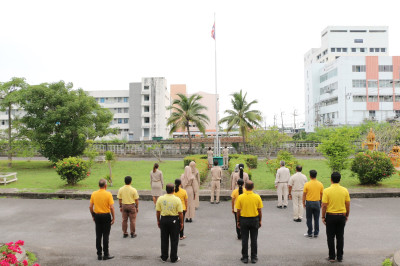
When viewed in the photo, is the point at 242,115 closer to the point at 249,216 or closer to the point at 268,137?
the point at 268,137

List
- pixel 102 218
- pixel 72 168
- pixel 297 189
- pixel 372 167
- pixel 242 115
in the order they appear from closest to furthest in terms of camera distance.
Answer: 1. pixel 102 218
2. pixel 297 189
3. pixel 372 167
4. pixel 72 168
5. pixel 242 115

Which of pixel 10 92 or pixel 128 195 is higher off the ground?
pixel 10 92

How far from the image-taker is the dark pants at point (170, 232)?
570 cm

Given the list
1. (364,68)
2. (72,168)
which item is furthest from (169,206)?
(364,68)

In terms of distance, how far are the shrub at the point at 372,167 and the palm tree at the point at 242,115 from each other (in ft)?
61.3

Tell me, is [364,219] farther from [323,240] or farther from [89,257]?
[89,257]

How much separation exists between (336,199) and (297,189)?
2568 millimetres

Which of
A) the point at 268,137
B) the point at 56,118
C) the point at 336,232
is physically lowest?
the point at 336,232

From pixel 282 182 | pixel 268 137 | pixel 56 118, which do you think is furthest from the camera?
pixel 268 137

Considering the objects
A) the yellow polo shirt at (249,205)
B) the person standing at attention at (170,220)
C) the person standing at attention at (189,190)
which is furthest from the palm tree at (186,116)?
the yellow polo shirt at (249,205)

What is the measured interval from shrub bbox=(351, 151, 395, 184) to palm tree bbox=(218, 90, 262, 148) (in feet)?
61.3

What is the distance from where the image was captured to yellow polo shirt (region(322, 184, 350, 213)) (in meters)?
5.68

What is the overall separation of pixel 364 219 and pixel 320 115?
64.6 meters

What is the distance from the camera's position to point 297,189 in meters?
8.26
